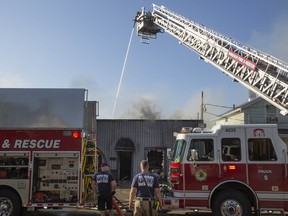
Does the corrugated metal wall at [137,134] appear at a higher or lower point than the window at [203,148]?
higher

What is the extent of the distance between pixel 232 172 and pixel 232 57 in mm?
7373

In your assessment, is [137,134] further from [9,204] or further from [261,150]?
[261,150]

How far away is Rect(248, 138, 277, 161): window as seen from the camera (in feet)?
30.9

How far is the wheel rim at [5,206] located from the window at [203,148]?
15.7 ft

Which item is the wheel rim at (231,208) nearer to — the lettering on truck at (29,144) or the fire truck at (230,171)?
the fire truck at (230,171)

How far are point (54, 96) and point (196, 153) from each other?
13.5 feet

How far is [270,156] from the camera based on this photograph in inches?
370

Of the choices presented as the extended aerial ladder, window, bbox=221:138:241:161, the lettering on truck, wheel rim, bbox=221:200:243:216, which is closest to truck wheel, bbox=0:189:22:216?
the lettering on truck

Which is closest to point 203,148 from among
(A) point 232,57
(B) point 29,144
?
(B) point 29,144

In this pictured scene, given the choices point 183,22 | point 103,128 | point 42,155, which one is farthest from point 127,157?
point 42,155

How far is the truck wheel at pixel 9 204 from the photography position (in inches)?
372

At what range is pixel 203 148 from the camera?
9.70 metres

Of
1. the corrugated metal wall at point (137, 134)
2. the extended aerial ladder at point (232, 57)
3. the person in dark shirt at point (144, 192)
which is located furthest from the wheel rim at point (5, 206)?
the corrugated metal wall at point (137, 134)

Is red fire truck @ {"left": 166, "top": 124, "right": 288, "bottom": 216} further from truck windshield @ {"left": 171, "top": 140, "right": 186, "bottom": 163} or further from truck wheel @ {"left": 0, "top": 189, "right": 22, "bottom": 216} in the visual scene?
truck wheel @ {"left": 0, "top": 189, "right": 22, "bottom": 216}
